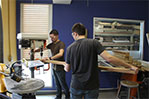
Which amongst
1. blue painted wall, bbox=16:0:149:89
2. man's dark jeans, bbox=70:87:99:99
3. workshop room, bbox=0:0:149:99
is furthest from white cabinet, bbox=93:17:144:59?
man's dark jeans, bbox=70:87:99:99

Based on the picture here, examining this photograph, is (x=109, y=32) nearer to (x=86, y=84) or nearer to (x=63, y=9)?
(x=63, y=9)

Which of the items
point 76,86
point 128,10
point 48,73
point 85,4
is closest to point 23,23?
point 48,73

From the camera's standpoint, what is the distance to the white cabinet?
3313mm

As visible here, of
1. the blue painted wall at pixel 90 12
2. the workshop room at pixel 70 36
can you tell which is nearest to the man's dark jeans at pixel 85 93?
the workshop room at pixel 70 36

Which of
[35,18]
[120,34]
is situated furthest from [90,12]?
[35,18]

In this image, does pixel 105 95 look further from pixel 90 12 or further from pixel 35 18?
pixel 35 18

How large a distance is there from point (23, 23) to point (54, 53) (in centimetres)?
127

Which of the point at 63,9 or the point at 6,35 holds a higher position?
the point at 63,9

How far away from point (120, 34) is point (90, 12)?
1.09 m

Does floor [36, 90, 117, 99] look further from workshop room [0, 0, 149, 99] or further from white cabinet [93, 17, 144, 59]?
white cabinet [93, 17, 144, 59]

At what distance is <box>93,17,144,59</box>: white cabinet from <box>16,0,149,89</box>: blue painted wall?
15 centimetres

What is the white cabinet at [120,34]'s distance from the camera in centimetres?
331

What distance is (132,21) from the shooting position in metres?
3.42

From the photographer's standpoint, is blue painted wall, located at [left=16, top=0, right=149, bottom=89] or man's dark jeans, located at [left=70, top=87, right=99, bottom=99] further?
blue painted wall, located at [left=16, top=0, right=149, bottom=89]
